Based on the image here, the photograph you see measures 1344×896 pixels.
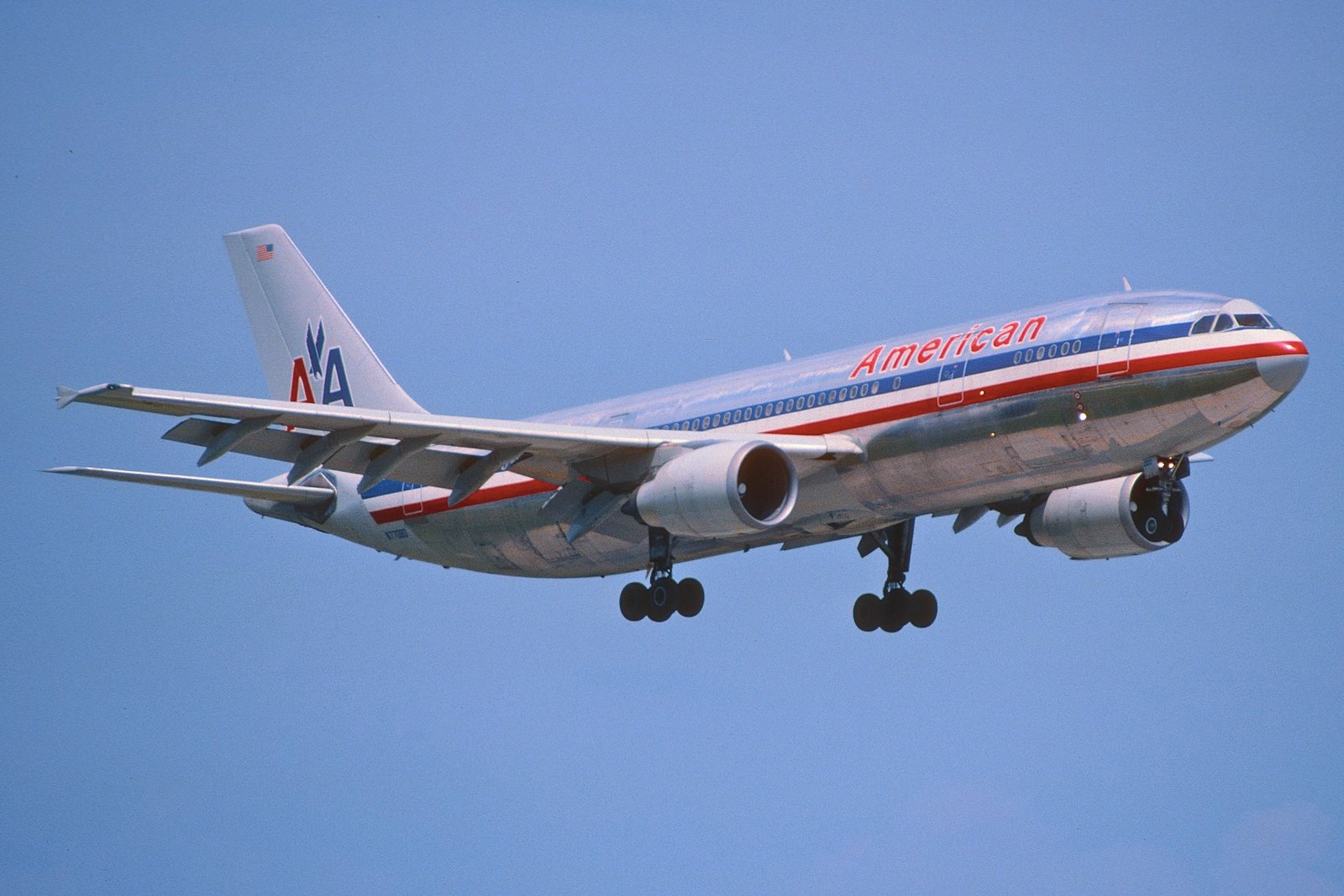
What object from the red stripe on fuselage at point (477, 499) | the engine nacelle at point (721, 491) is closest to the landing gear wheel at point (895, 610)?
the engine nacelle at point (721, 491)

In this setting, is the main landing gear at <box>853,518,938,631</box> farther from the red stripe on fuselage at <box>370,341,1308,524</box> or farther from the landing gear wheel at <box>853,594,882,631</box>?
the red stripe on fuselage at <box>370,341,1308,524</box>

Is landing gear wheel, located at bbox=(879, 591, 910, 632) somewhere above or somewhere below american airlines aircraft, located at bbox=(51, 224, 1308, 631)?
below

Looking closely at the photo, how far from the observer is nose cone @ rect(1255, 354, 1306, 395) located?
34000 mm

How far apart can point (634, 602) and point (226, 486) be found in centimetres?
927

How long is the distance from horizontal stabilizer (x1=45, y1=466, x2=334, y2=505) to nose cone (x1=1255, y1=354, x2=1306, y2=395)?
18532 millimetres

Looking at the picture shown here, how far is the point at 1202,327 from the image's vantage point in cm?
A: 3453

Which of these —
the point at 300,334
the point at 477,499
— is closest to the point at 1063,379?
the point at 477,499

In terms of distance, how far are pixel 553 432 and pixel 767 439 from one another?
4108 millimetres

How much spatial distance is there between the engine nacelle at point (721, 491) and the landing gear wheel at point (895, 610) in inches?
269

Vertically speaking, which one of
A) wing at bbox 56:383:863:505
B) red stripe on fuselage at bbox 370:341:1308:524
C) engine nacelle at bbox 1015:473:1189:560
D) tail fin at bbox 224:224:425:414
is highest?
tail fin at bbox 224:224:425:414

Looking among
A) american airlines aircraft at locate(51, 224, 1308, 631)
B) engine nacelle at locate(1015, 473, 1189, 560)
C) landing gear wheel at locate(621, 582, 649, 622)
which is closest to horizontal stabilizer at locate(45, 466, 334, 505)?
american airlines aircraft at locate(51, 224, 1308, 631)

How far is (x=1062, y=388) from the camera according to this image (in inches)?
1379

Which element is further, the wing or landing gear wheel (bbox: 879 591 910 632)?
landing gear wheel (bbox: 879 591 910 632)

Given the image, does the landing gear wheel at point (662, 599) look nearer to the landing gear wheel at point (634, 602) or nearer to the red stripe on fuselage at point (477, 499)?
the landing gear wheel at point (634, 602)
